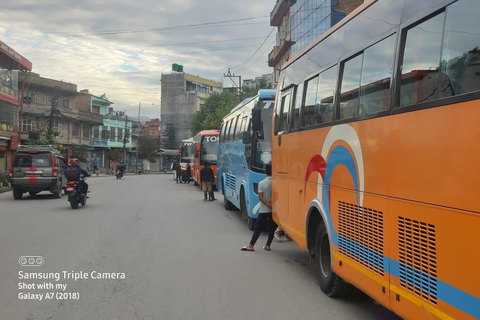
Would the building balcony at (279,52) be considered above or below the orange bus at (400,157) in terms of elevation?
above

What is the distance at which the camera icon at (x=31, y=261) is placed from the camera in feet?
23.5

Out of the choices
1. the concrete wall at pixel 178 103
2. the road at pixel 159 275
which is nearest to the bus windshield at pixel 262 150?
the road at pixel 159 275

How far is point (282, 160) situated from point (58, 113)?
42.0 m

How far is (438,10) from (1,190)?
979 inches

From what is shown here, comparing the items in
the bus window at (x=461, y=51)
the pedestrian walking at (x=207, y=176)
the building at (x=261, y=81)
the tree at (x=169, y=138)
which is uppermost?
the building at (x=261, y=81)

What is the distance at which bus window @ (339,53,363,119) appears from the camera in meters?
4.65

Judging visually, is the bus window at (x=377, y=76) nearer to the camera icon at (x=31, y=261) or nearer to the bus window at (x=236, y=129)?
the camera icon at (x=31, y=261)

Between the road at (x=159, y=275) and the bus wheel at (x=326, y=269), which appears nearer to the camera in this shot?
the road at (x=159, y=275)

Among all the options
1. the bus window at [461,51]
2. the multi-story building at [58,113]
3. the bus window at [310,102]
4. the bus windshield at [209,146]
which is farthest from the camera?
the multi-story building at [58,113]

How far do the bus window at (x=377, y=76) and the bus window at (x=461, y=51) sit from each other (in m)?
0.78

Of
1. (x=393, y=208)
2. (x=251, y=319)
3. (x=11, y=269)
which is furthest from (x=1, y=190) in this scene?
(x=393, y=208)

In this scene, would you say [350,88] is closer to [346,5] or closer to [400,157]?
[400,157]

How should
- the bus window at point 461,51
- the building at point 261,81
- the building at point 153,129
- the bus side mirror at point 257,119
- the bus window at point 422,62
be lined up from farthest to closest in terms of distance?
the building at point 153,129 < the building at point 261,81 < the bus side mirror at point 257,119 < the bus window at point 422,62 < the bus window at point 461,51

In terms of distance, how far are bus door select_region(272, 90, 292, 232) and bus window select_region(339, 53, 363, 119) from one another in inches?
91.9
